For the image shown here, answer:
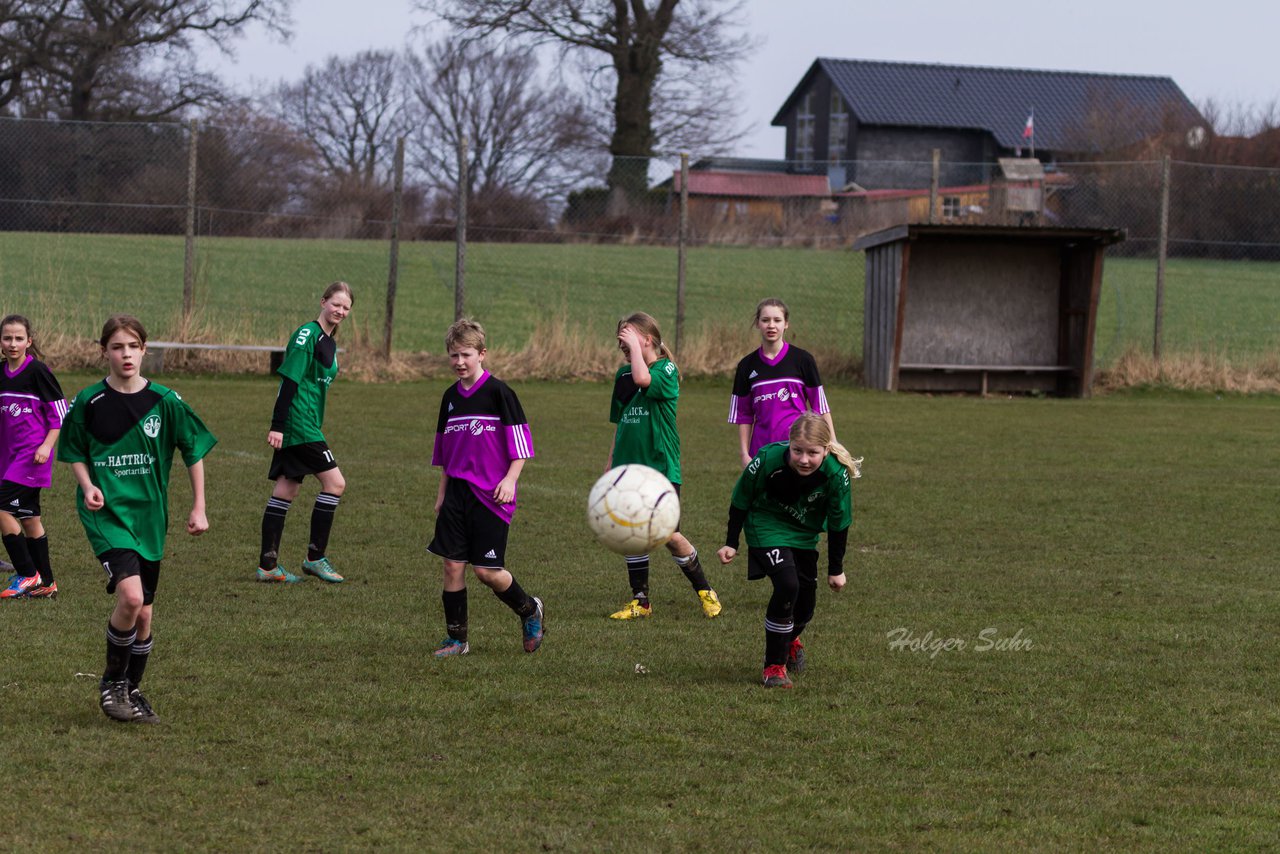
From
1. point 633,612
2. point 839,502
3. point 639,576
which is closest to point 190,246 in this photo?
point 639,576

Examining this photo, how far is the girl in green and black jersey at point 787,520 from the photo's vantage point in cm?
568

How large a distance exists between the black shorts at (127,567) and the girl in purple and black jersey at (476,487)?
1.35 meters

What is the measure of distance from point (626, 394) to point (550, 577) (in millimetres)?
1217

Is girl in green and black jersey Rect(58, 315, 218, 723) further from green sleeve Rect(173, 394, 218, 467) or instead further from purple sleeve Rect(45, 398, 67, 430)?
purple sleeve Rect(45, 398, 67, 430)

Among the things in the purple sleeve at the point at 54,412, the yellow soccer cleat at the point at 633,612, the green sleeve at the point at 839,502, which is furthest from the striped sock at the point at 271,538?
the green sleeve at the point at 839,502

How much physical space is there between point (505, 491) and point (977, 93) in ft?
175

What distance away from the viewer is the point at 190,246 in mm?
17766

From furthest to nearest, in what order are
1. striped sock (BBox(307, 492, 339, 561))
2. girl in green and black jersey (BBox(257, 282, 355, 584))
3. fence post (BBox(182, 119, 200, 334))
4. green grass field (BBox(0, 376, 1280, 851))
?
fence post (BBox(182, 119, 200, 334))
girl in green and black jersey (BBox(257, 282, 355, 584))
striped sock (BBox(307, 492, 339, 561))
green grass field (BBox(0, 376, 1280, 851))

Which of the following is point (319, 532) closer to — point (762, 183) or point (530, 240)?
point (530, 240)

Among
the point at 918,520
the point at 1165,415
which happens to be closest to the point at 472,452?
the point at 918,520

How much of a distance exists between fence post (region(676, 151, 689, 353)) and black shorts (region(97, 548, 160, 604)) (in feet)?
46.3

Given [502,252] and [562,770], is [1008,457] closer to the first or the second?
[562,770]

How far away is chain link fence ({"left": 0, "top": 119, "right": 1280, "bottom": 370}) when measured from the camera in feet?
60.7

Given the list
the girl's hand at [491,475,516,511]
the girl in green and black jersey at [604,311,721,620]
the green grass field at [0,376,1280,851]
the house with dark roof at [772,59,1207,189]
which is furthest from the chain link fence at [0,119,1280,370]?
the house with dark roof at [772,59,1207,189]
